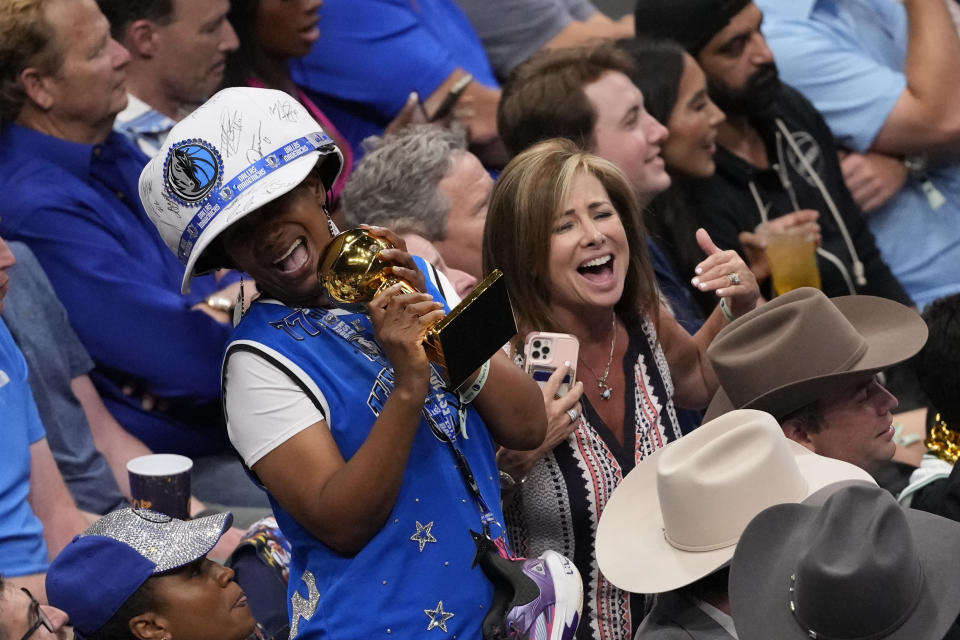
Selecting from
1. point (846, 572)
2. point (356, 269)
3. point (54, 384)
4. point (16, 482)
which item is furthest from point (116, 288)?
point (846, 572)

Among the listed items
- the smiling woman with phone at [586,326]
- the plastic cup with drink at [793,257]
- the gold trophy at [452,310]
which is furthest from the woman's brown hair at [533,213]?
the plastic cup with drink at [793,257]

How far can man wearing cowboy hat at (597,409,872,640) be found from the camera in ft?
7.37

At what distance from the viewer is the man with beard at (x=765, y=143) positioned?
4.84m

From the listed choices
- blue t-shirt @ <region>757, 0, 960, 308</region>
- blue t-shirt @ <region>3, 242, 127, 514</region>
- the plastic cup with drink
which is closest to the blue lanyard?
blue t-shirt @ <region>3, 242, 127, 514</region>

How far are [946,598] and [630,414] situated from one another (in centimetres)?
109

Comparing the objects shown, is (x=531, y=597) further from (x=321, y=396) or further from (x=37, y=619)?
(x=37, y=619)

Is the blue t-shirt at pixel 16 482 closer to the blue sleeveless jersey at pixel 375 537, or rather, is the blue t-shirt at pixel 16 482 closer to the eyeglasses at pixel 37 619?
the eyeglasses at pixel 37 619

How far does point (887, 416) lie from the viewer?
9.09 feet

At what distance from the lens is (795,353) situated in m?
2.68

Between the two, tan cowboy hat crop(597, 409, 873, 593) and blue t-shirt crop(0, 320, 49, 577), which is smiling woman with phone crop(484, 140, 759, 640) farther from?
blue t-shirt crop(0, 320, 49, 577)

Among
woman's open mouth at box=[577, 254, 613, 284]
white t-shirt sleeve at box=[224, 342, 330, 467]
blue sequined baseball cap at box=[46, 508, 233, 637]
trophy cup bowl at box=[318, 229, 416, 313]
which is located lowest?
woman's open mouth at box=[577, 254, 613, 284]

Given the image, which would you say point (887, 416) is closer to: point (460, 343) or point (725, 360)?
point (725, 360)

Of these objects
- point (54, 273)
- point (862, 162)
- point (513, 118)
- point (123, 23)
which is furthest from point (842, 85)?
point (54, 273)

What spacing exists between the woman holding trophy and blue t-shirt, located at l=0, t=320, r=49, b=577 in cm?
107
